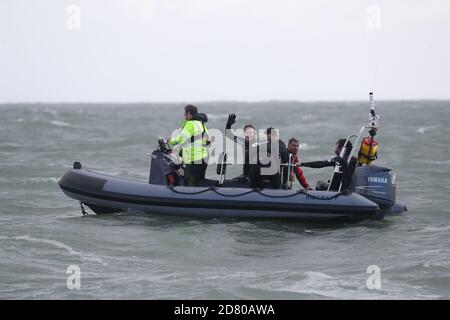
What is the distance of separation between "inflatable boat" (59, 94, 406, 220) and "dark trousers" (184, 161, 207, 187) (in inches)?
7.1

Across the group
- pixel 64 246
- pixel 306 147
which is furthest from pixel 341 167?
pixel 306 147

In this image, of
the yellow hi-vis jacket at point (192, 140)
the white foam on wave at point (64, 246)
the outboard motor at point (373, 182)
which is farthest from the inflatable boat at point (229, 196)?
the white foam on wave at point (64, 246)

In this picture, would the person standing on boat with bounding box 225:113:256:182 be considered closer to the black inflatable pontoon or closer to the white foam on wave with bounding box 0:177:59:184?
the black inflatable pontoon

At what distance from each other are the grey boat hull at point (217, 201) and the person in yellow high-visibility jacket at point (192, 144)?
0.30 m

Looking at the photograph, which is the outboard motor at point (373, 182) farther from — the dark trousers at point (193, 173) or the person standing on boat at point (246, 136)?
the dark trousers at point (193, 173)

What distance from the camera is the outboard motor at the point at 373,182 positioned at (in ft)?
35.7

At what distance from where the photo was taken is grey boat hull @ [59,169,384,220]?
1068 centimetres

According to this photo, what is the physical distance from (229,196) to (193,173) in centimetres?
69

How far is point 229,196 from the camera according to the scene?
1087 cm

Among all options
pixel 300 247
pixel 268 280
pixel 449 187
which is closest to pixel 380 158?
pixel 449 187

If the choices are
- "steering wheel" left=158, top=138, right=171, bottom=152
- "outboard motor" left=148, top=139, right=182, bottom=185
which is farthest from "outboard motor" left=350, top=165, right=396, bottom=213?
"steering wheel" left=158, top=138, right=171, bottom=152

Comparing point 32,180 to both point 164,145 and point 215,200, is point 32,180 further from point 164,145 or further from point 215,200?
point 215,200

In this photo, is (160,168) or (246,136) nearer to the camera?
(246,136)
